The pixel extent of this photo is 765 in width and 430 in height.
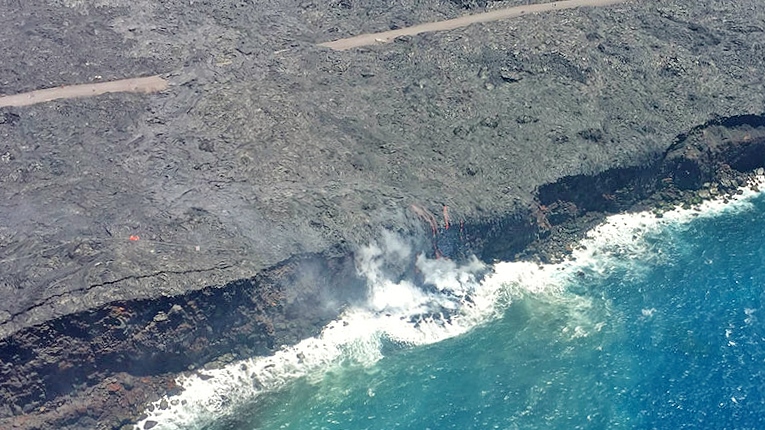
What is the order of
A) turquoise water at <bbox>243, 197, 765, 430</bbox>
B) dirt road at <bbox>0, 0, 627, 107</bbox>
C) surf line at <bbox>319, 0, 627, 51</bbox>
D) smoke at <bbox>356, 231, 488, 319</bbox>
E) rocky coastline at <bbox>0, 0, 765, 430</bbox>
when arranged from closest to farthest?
turquoise water at <bbox>243, 197, 765, 430</bbox> → rocky coastline at <bbox>0, 0, 765, 430</bbox> → smoke at <bbox>356, 231, 488, 319</bbox> → dirt road at <bbox>0, 0, 627, 107</bbox> → surf line at <bbox>319, 0, 627, 51</bbox>

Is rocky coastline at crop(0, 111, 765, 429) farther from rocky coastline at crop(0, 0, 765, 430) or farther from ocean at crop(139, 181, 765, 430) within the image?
ocean at crop(139, 181, 765, 430)

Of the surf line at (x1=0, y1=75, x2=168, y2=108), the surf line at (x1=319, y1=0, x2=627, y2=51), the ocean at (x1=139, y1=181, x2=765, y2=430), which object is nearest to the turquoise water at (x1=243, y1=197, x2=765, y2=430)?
the ocean at (x1=139, y1=181, x2=765, y2=430)

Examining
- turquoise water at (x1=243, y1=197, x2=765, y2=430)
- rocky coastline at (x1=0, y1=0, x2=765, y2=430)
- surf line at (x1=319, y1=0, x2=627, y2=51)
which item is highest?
surf line at (x1=319, y1=0, x2=627, y2=51)

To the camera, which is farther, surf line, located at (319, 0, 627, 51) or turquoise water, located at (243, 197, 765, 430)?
surf line, located at (319, 0, 627, 51)

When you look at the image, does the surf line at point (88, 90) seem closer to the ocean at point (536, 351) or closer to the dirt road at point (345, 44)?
the dirt road at point (345, 44)

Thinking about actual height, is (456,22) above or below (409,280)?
above

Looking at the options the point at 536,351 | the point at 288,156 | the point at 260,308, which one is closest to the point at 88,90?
the point at 288,156

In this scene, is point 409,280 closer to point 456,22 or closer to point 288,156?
point 288,156
